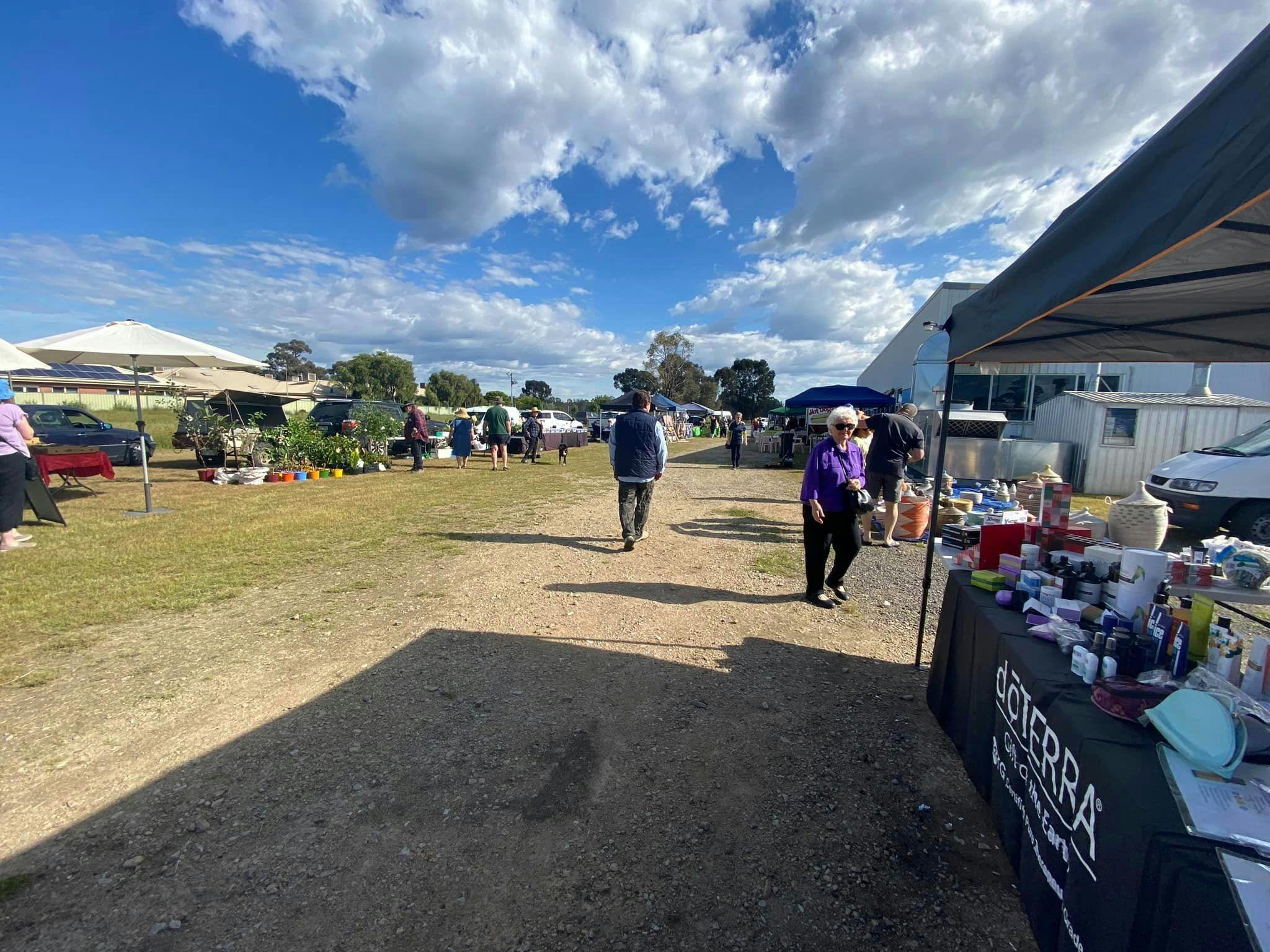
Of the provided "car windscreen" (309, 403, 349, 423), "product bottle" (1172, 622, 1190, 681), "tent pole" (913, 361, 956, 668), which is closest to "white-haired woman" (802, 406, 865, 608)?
"tent pole" (913, 361, 956, 668)

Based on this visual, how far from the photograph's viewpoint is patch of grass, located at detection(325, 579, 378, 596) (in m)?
4.50

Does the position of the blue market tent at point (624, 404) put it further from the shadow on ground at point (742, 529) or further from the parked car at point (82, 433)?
the parked car at point (82, 433)

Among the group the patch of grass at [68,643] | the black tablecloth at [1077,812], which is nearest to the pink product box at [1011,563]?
the black tablecloth at [1077,812]

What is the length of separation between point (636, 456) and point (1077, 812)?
462 cm

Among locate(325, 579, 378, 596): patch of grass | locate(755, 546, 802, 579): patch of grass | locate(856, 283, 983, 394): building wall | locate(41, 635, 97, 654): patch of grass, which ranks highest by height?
locate(856, 283, 983, 394): building wall

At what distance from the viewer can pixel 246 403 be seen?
12.9 meters

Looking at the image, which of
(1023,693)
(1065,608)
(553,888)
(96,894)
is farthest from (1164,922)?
(96,894)

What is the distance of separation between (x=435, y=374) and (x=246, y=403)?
215 ft

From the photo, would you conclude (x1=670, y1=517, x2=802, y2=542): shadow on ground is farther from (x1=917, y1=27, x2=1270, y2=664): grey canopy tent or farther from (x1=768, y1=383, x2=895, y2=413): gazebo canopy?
(x1=768, y1=383, x2=895, y2=413): gazebo canopy

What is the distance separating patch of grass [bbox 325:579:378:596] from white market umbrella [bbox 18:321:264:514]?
477 centimetres

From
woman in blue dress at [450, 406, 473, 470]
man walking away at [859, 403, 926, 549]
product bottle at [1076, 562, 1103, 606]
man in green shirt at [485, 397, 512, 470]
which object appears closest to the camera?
product bottle at [1076, 562, 1103, 606]

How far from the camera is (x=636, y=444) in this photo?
18.6 ft

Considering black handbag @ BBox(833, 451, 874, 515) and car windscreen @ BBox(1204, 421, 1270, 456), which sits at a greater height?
car windscreen @ BBox(1204, 421, 1270, 456)

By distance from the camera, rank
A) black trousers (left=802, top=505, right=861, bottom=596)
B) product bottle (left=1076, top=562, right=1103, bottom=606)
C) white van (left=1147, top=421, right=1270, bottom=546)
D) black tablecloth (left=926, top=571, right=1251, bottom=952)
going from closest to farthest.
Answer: black tablecloth (left=926, top=571, right=1251, bottom=952) < product bottle (left=1076, top=562, right=1103, bottom=606) < black trousers (left=802, top=505, right=861, bottom=596) < white van (left=1147, top=421, right=1270, bottom=546)
